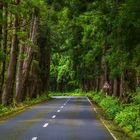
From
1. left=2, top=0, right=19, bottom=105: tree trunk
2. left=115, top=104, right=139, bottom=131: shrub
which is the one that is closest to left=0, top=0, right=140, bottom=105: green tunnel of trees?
left=2, top=0, right=19, bottom=105: tree trunk

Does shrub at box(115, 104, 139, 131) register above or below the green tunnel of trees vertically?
below

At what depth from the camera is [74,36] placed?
57.4 meters

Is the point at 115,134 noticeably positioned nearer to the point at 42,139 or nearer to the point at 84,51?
the point at 42,139

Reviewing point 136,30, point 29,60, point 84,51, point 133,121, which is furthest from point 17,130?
point 84,51

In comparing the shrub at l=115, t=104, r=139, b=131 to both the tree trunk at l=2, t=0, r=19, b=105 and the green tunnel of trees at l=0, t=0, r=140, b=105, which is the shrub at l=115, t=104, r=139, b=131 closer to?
the green tunnel of trees at l=0, t=0, r=140, b=105

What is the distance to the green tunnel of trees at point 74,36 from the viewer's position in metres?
22.6

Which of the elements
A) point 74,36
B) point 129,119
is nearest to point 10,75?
point 74,36

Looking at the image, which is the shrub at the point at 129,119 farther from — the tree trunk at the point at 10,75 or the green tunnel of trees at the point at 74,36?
the tree trunk at the point at 10,75

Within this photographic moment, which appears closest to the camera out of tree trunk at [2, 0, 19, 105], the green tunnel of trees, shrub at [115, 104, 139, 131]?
shrub at [115, 104, 139, 131]

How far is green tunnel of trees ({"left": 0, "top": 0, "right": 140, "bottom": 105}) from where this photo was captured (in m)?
22.6

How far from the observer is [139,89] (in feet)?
77.2

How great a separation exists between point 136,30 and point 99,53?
113 feet

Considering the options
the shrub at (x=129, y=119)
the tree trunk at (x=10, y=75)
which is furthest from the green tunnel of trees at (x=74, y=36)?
the shrub at (x=129, y=119)

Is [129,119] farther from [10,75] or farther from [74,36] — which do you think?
[74,36]
